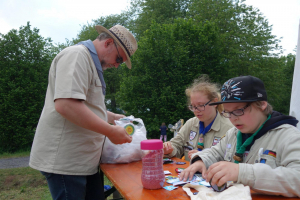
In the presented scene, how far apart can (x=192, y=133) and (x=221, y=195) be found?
5.29 feet

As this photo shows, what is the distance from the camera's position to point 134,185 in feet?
5.24

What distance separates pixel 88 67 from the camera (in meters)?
1.93

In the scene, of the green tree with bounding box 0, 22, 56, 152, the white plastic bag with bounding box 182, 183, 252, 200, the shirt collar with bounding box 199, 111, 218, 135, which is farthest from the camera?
the green tree with bounding box 0, 22, 56, 152

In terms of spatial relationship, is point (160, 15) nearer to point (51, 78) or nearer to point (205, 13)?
point (205, 13)

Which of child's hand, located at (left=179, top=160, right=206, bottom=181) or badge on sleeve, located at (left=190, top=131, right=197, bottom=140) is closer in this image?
child's hand, located at (left=179, top=160, right=206, bottom=181)

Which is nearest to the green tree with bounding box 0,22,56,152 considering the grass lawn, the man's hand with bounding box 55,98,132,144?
the grass lawn

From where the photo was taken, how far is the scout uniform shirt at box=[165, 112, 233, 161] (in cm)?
257

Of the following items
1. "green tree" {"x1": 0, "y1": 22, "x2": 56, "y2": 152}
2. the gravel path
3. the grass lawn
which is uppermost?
"green tree" {"x1": 0, "y1": 22, "x2": 56, "y2": 152}

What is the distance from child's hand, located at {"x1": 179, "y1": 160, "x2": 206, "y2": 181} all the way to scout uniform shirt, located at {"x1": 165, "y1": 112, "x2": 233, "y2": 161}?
0.96 metres

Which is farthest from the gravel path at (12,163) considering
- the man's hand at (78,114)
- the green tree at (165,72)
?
the man's hand at (78,114)

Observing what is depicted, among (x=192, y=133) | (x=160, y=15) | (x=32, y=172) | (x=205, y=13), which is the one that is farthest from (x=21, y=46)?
(x=192, y=133)

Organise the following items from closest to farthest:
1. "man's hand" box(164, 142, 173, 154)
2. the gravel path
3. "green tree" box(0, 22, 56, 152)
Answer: "man's hand" box(164, 142, 173, 154)
the gravel path
"green tree" box(0, 22, 56, 152)

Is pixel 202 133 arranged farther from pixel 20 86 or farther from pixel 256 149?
pixel 20 86

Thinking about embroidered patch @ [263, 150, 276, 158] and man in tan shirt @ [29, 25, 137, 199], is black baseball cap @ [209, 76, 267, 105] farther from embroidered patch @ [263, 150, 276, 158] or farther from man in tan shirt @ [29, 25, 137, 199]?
man in tan shirt @ [29, 25, 137, 199]
